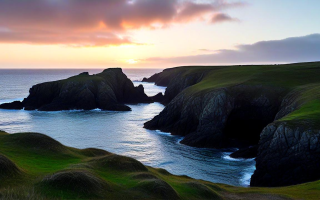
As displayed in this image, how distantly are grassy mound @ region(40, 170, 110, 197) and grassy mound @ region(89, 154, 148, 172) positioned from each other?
6.46 meters

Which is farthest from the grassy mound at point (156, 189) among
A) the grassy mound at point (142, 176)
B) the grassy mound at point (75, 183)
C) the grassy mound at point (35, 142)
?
the grassy mound at point (35, 142)

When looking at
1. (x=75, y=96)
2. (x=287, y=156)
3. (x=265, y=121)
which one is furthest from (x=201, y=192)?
(x=75, y=96)

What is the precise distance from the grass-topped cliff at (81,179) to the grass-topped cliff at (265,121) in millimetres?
7128

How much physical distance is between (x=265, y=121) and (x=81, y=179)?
164 feet

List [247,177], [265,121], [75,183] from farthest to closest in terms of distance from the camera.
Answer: [265,121]
[247,177]
[75,183]

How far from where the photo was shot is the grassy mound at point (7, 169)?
69.1 ft

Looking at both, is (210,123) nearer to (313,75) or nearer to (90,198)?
→ (313,75)

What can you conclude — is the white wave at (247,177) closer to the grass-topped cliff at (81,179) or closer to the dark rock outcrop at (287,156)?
the dark rock outcrop at (287,156)

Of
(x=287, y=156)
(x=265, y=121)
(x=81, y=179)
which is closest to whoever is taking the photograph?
(x=81, y=179)

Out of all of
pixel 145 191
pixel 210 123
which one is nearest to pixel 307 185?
pixel 145 191

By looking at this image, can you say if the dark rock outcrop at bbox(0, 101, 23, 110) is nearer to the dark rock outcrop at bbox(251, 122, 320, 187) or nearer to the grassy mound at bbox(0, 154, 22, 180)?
the dark rock outcrop at bbox(251, 122, 320, 187)

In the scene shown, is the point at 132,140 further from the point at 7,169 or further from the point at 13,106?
the point at 13,106

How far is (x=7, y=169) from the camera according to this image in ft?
70.3

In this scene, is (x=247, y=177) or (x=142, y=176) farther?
(x=247, y=177)
